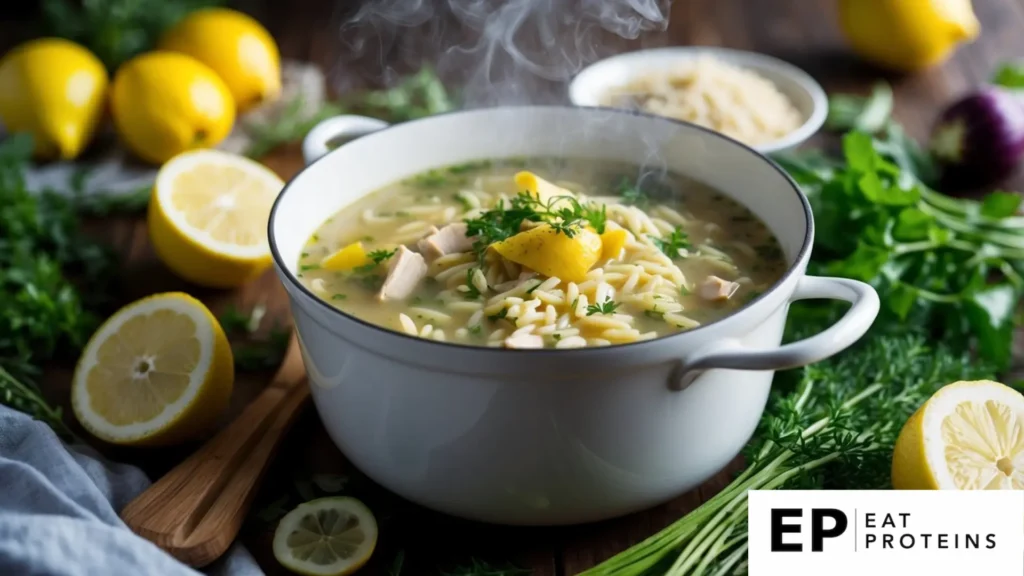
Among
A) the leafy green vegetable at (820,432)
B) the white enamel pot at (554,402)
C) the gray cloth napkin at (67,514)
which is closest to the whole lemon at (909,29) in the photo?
the leafy green vegetable at (820,432)

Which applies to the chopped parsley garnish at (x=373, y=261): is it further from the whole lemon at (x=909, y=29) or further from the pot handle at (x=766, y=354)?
the whole lemon at (x=909, y=29)

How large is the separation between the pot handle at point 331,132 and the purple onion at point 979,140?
89.3 inches

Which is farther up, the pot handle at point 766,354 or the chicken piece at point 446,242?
the pot handle at point 766,354

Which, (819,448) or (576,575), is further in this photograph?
(819,448)

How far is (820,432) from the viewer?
2621 mm

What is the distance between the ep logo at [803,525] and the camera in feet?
7.62

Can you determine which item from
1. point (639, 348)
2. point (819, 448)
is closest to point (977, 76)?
point (819, 448)

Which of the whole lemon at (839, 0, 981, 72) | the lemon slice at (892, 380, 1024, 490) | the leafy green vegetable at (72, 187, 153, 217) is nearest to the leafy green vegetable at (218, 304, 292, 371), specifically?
the leafy green vegetable at (72, 187, 153, 217)

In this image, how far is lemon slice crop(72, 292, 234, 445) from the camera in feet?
9.02

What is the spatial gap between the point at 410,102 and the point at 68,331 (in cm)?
210

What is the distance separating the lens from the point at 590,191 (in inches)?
126

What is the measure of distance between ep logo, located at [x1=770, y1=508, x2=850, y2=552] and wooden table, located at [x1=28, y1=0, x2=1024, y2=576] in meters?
0.31

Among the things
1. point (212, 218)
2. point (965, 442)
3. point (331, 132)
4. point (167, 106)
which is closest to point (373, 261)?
point (331, 132)

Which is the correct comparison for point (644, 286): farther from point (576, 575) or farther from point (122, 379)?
point (122, 379)
